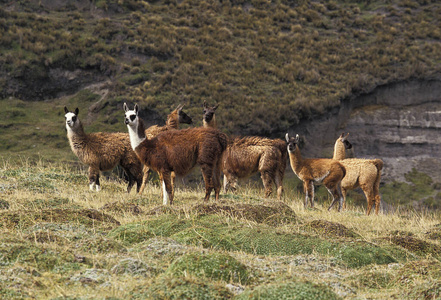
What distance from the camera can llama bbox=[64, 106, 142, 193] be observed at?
14648 millimetres

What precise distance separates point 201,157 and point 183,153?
41cm

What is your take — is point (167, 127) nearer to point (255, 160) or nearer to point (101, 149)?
point (101, 149)

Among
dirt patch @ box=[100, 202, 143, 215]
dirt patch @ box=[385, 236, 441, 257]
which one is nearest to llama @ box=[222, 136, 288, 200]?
dirt patch @ box=[100, 202, 143, 215]

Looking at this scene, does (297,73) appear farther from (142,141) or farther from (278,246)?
(278,246)

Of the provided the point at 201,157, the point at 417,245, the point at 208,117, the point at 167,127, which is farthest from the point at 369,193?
the point at 417,245

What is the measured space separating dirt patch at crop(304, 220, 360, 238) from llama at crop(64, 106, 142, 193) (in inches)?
252

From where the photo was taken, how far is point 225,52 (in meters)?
41.3

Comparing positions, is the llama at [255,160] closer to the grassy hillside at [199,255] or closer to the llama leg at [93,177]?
the llama leg at [93,177]

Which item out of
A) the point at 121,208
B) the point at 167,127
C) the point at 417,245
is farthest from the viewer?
the point at 167,127

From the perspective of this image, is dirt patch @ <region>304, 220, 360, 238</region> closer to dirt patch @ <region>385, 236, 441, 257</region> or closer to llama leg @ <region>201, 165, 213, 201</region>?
dirt patch @ <region>385, 236, 441, 257</region>

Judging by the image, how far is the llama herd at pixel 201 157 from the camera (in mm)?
12344

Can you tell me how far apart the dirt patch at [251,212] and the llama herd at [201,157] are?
1.80 m

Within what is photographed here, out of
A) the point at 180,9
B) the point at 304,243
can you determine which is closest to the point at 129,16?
the point at 180,9

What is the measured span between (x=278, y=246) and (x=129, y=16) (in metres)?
38.0
